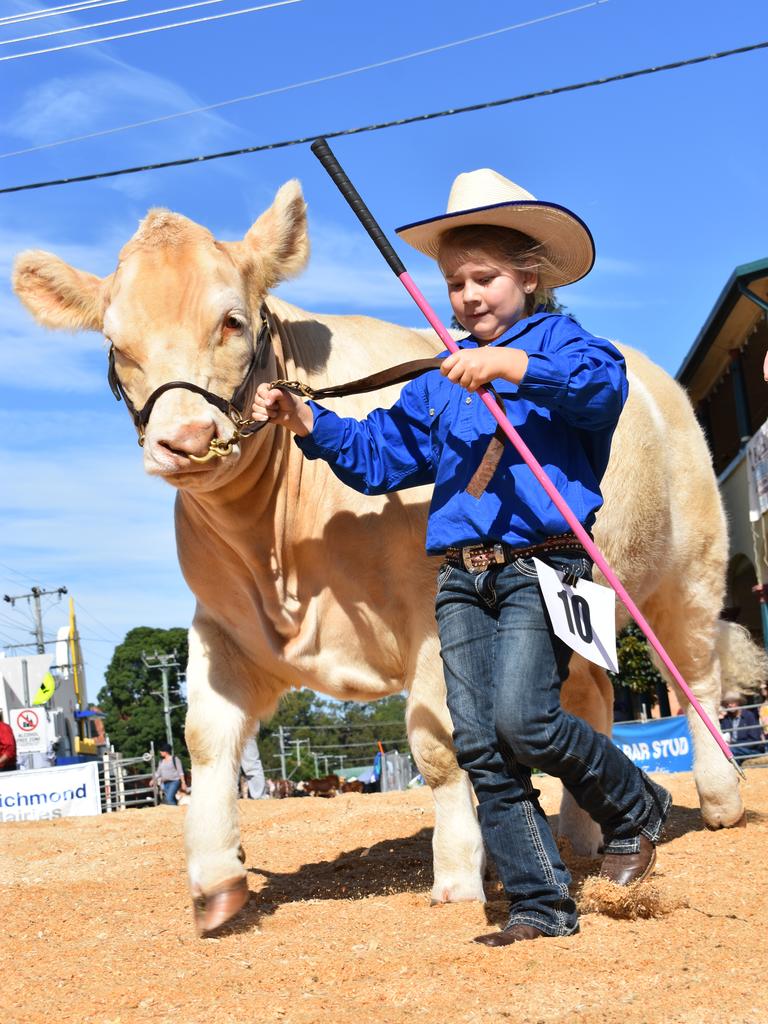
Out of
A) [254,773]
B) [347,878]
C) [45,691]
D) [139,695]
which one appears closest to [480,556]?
[347,878]

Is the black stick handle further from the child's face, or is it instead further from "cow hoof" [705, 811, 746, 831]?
"cow hoof" [705, 811, 746, 831]

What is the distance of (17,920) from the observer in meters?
4.85

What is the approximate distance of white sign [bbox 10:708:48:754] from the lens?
29.0 meters

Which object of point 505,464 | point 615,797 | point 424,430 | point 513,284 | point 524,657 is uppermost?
point 513,284

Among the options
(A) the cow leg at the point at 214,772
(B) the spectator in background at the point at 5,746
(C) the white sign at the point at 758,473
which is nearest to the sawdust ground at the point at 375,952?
(A) the cow leg at the point at 214,772

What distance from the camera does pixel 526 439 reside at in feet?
Result: 12.4

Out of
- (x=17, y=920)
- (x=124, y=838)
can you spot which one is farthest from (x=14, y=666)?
(x=17, y=920)

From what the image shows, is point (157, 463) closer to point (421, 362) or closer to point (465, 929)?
point (421, 362)

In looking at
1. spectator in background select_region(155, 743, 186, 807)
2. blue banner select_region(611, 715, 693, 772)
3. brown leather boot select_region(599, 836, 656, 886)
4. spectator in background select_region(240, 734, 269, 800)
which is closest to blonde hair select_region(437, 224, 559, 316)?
brown leather boot select_region(599, 836, 656, 886)

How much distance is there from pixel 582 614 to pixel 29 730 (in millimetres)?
27757

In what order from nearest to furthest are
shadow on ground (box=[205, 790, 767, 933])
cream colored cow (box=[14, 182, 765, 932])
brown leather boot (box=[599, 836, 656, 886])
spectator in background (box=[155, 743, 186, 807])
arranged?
brown leather boot (box=[599, 836, 656, 886])
cream colored cow (box=[14, 182, 765, 932])
shadow on ground (box=[205, 790, 767, 933])
spectator in background (box=[155, 743, 186, 807])

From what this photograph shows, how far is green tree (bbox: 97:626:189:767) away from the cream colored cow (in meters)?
78.3

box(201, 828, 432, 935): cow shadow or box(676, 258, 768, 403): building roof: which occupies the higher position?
box(676, 258, 768, 403): building roof

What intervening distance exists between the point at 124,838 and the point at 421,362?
4.88 metres
